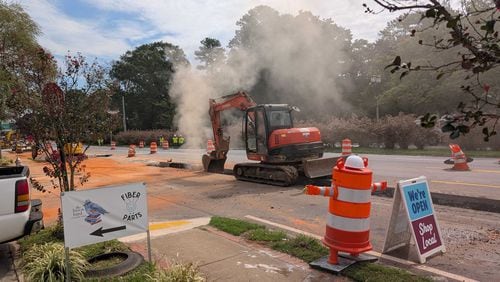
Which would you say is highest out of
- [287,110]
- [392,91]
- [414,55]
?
[414,55]

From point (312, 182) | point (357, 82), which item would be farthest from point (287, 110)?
point (357, 82)

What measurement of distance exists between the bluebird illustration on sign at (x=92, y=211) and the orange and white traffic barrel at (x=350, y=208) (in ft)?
8.54

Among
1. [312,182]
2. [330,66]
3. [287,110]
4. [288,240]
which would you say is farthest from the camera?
[330,66]

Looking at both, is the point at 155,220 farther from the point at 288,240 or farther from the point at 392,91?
the point at 392,91

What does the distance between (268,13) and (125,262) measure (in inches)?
1325

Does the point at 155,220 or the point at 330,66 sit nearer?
the point at 155,220

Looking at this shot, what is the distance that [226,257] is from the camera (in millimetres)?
5094

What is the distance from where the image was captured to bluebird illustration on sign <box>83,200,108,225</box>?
4309mm

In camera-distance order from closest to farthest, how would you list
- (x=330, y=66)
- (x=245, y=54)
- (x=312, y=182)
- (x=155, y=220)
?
(x=155, y=220)
(x=312, y=182)
(x=245, y=54)
(x=330, y=66)

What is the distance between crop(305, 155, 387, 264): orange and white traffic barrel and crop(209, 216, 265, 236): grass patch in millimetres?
1930

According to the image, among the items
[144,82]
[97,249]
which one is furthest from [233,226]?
[144,82]

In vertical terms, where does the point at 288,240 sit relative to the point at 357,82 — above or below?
below

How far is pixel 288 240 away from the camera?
18.5 feet

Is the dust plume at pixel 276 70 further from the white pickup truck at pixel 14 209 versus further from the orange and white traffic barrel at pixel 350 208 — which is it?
the orange and white traffic barrel at pixel 350 208
